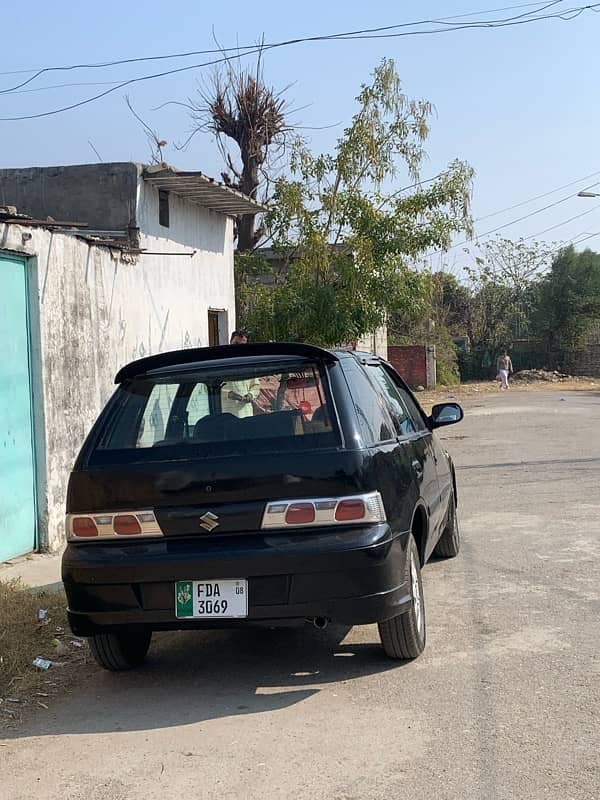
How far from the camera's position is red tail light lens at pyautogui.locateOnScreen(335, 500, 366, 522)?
4.86 m

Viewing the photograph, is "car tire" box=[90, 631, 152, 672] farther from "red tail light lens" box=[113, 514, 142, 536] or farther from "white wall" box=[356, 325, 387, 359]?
"white wall" box=[356, 325, 387, 359]

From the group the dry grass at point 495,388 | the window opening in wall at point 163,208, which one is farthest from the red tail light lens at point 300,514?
the dry grass at point 495,388

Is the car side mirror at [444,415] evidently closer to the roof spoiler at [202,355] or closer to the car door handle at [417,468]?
the car door handle at [417,468]

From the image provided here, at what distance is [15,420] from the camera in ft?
28.5

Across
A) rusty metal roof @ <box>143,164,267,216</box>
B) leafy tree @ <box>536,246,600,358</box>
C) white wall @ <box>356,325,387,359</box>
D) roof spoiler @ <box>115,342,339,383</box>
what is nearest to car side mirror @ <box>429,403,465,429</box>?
roof spoiler @ <box>115,342,339,383</box>

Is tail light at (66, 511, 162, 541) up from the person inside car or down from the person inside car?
down

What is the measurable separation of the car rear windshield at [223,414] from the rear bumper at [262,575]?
47 cm

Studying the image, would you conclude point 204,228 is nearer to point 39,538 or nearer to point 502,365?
point 39,538

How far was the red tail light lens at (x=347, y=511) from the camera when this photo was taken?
4863 mm

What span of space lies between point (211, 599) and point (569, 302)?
44289mm

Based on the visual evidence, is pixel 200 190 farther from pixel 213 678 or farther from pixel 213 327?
pixel 213 678

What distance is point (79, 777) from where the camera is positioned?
412 cm

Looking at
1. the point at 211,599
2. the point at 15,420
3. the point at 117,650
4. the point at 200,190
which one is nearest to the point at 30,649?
the point at 117,650

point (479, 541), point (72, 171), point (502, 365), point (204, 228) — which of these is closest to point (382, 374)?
point (479, 541)
